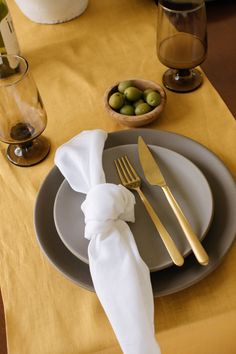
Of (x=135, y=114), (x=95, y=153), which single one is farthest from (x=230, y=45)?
(x=95, y=153)

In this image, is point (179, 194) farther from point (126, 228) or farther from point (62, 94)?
point (62, 94)

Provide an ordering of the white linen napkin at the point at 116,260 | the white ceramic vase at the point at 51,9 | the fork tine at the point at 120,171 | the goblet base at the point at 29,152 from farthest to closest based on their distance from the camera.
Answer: the white ceramic vase at the point at 51,9
the goblet base at the point at 29,152
the fork tine at the point at 120,171
the white linen napkin at the point at 116,260

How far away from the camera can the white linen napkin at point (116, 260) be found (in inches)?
18.7

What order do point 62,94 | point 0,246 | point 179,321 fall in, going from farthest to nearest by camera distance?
point 62,94, point 0,246, point 179,321

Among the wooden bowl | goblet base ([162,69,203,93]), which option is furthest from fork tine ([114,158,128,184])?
goblet base ([162,69,203,93])

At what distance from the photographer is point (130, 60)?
2.92 ft

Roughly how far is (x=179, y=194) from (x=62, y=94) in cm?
36

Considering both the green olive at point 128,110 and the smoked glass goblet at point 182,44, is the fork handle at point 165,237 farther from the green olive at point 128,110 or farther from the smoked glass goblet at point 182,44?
the smoked glass goblet at point 182,44

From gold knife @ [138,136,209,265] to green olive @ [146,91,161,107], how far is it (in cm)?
10

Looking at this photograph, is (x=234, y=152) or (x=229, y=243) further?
(x=234, y=152)

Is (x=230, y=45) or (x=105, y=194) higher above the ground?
(x=105, y=194)

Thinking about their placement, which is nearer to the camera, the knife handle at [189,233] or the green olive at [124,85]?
the knife handle at [189,233]

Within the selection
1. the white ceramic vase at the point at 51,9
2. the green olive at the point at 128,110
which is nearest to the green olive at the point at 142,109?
the green olive at the point at 128,110

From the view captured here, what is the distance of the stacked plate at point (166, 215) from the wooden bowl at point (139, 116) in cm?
6
